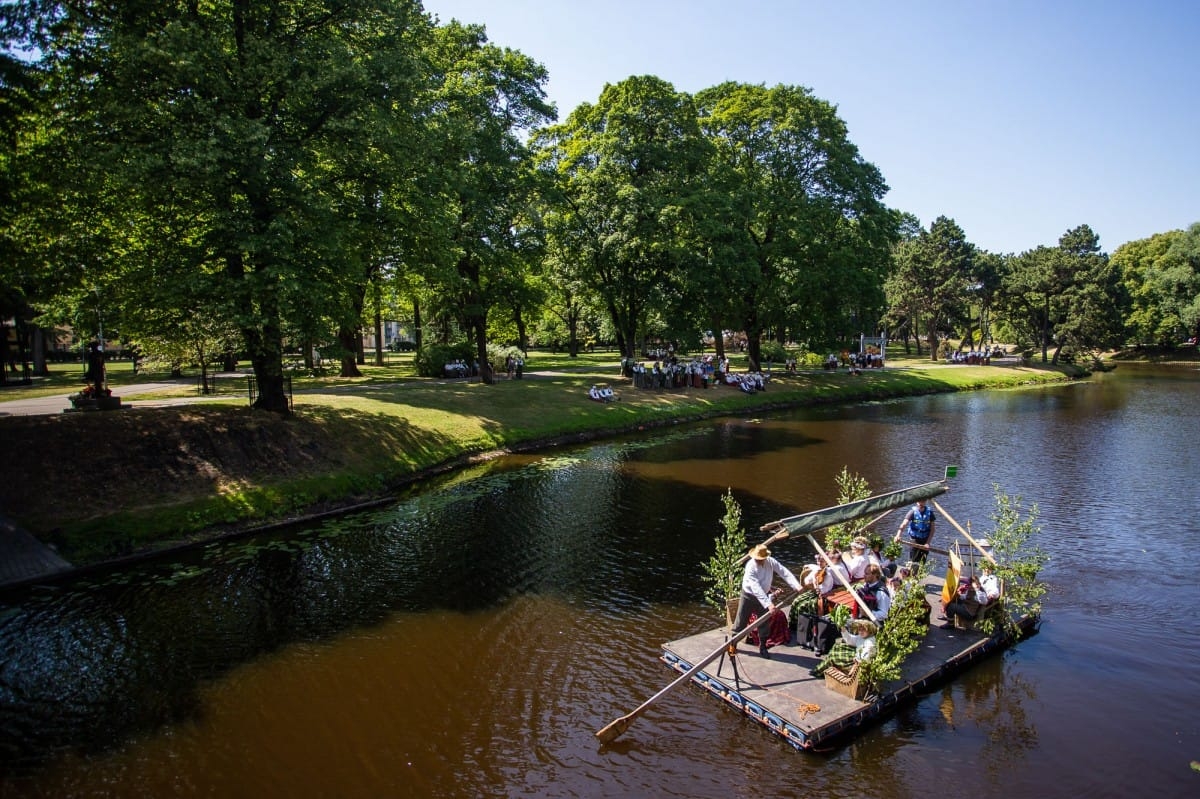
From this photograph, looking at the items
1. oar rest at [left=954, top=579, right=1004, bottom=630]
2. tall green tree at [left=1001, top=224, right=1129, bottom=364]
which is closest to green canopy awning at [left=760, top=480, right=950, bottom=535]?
oar rest at [left=954, top=579, right=1004, bottom=630]

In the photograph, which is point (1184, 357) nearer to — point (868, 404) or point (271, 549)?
point (868, 404)

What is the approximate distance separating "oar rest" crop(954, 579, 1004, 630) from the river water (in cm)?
90

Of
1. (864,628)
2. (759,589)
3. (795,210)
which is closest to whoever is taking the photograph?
A: (864,628)

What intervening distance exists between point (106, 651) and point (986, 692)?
17.1 m

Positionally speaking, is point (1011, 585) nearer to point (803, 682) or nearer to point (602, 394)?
point (803, 682)

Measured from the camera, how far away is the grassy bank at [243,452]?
1983 centimetres

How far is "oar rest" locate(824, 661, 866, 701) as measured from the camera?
11.3 metres

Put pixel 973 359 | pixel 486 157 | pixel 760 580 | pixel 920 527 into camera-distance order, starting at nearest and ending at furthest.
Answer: pixel 760 580
pixel 920 527
pixel 486 157
pixel 973 359

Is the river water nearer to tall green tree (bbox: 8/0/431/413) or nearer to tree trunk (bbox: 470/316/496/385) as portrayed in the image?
tall green tree (bbox: 8/0/431/413)

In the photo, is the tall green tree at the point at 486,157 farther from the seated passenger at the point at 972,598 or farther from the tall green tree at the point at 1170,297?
the tall green tree at the point at 1170,297

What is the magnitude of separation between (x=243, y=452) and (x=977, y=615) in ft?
75.5

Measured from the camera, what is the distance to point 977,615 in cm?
1395

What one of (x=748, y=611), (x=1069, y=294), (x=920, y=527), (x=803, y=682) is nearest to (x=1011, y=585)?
(x=920, y=527)

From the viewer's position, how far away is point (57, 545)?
18453mm
